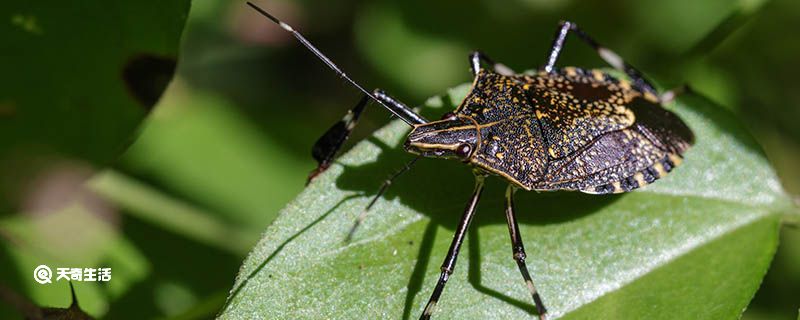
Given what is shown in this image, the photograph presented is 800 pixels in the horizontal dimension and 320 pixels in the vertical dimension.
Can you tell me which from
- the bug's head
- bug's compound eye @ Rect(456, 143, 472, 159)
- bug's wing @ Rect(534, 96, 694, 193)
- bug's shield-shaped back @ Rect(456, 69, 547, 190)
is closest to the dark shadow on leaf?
the bug's head

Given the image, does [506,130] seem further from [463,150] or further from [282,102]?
[282,102]

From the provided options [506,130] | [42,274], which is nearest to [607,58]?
[506,130]

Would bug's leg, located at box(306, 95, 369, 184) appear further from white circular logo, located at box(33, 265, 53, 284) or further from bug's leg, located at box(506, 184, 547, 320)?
white circular logo, located at box(33, 265, 53, 284)

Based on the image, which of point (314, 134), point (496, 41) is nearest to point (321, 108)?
point (314, 134)

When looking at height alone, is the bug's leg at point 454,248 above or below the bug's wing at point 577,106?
below

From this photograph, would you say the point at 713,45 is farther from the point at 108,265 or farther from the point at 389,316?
the point at 108,265

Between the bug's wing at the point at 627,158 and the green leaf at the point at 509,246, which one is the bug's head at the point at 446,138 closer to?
the green leaf at the point at 509,246

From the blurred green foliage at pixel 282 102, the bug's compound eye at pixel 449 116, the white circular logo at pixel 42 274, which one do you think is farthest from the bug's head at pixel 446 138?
the white circular logo at pixel 42 274
